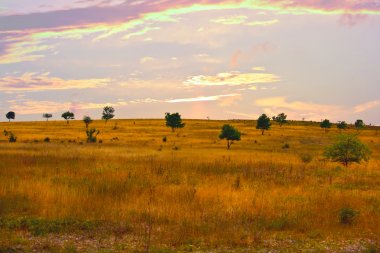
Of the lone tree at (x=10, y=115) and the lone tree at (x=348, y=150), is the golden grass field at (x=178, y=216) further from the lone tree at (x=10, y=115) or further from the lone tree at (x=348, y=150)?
the lone tree at (x=10, y=115)

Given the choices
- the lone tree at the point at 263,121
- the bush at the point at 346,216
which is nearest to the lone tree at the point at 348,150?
the bush at the point at 346,216

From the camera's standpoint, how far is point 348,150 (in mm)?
32344

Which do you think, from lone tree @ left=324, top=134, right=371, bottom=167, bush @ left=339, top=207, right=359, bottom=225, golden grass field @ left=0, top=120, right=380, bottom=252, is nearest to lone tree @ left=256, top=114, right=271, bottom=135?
lone tree @ left=324, top=134, right=371, bottom=167

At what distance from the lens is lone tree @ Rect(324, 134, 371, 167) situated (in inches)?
1257

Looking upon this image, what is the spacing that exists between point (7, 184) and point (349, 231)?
530 inches

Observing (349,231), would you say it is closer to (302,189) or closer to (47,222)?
(302,189)

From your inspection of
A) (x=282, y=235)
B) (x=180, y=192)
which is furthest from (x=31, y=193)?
(x=282, y=235)

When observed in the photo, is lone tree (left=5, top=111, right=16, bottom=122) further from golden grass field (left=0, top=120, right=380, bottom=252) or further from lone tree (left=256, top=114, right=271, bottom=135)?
golden grass field (left=0, top=120, right=380, bottom=252)

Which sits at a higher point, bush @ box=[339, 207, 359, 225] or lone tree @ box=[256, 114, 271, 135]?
lone tree @ box=[256, 114, 271, 135]

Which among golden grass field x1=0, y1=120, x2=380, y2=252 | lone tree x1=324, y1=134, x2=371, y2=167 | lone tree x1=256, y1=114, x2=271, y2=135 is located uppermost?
lone tree x1=256, y1=114, x2=271, y2=135

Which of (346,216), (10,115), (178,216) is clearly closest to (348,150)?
(346,216)

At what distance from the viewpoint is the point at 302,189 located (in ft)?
59.8

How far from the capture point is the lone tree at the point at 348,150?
3194 centimetres

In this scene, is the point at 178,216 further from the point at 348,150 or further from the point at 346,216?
the point at 348,150
